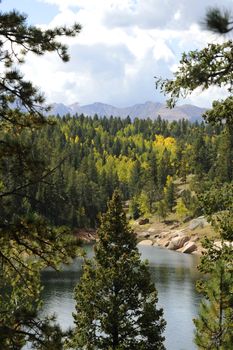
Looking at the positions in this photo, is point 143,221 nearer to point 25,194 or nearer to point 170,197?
point 170,197

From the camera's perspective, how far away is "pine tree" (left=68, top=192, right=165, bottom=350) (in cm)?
2309

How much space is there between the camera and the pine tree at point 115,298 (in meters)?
23.1

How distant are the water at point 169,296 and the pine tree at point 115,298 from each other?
25.6ft

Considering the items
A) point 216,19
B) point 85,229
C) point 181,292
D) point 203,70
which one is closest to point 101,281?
point 203,70

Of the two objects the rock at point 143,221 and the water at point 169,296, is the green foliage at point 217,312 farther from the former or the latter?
the rock at point 143,221

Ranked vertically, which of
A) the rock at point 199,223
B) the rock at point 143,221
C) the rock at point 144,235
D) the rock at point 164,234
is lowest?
the rock at point 144,235

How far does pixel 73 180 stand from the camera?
149m

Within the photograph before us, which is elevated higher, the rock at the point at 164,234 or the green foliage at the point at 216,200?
the green foliage at the point at 216,200

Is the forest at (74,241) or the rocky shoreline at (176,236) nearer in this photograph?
the forest at (74,241)

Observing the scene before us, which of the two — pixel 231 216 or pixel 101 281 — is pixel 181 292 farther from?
pixel 231 216

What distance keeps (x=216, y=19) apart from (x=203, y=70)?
183 inches

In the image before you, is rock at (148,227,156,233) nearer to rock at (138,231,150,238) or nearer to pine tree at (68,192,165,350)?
rock at (138,231,150,238)

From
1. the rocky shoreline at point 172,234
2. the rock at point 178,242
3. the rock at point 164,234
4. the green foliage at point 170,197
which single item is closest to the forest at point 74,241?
the rocky shoreline at point 172,234

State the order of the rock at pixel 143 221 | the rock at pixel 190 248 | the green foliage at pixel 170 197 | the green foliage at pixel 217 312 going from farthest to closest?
the rock at pixel 143 221
the green foliage at pixel 170 197
the rock at pixel 190 248
the green foliage at pixel 217 312
